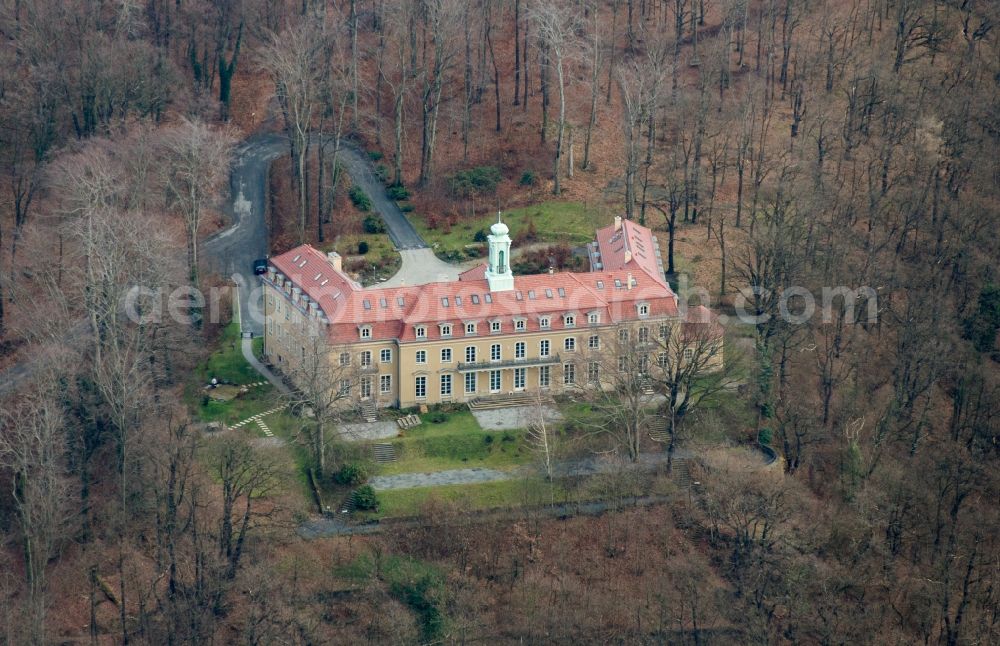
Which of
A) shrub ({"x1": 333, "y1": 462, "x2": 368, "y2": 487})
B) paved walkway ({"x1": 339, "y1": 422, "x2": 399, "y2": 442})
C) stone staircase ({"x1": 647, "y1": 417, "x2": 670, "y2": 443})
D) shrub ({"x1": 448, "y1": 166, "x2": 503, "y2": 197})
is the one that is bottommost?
shrub ({"x1": 333, "y1": 462, "x2": 368, "y2": 487})

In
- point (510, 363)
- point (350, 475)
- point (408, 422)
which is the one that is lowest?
point (350, 475)

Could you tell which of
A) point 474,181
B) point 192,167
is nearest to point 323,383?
point 192,167

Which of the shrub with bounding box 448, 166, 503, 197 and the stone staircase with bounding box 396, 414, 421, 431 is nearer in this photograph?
the stone staircase with bounding box 396, 414, 421, 431

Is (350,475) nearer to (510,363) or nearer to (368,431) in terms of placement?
(368,431)

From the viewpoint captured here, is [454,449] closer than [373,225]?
Yes

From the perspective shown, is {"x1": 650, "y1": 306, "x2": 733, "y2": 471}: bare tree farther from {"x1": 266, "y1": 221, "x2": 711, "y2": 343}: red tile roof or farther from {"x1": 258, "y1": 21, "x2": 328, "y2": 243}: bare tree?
{"x1": 258, "y1": 21, "x2": 328, "y2": 243}: bare tree

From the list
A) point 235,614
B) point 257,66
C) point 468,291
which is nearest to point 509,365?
point 468,291

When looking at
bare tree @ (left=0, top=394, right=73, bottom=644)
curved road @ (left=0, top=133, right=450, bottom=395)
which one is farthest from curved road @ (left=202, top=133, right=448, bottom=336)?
bare tree @ (left=0, top=394, right=73, bottom=644)
